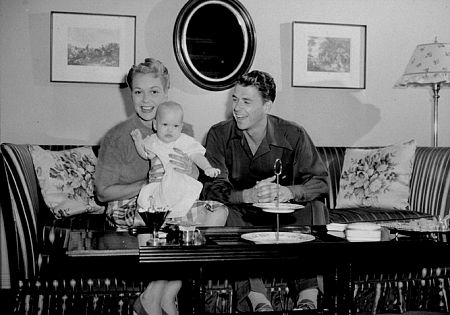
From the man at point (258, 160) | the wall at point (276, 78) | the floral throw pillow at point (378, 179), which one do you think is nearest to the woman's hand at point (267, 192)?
the man at point (258, 160)

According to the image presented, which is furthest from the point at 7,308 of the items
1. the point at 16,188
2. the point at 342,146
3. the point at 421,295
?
the point at 342,146

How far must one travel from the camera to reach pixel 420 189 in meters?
4.11

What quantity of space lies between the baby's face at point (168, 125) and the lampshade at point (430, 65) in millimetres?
2260

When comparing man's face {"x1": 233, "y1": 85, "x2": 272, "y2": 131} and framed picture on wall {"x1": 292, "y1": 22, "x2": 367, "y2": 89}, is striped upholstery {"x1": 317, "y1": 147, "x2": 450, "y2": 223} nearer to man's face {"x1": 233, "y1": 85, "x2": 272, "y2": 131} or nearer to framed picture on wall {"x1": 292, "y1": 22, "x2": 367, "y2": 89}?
framed picture on wall {"x1": 292, "y1": 22, "x2": 367, "y2": 89}

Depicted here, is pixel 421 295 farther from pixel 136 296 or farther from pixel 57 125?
pixel 57 125

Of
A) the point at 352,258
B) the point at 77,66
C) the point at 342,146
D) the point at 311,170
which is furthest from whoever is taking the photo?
the point at 342,146

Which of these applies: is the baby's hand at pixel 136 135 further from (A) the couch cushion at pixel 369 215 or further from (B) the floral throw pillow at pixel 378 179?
(B) the floral throw pillow at pixel 378 179

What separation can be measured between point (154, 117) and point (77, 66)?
1.31 m

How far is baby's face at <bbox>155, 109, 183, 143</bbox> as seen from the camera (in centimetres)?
294

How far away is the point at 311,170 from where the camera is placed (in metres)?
3.43

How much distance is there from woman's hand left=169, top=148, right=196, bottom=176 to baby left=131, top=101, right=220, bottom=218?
0.02 meters

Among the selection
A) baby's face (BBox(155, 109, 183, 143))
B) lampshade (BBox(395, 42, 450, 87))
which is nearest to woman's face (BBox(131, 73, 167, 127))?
baby's face (BBox(155, 109, 183, 143))

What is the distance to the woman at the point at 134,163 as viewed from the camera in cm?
300

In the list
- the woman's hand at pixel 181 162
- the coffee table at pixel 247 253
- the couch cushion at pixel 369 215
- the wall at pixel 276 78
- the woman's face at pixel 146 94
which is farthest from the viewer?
the wall at pixel 276 78
